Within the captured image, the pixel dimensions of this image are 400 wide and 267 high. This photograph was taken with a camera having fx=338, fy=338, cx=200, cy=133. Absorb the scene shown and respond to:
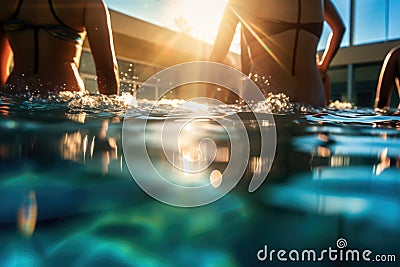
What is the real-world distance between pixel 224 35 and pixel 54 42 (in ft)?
3.96

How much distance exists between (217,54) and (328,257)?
7.37 ft

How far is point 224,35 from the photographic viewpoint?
2.48 meters

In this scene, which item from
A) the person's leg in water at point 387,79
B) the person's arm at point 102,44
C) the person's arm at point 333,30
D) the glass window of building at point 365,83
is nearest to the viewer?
the person's arm at point 102,44

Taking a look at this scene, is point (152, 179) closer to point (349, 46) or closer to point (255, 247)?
point (255, 247)

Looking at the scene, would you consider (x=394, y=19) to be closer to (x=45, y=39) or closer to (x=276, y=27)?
(x=276, y=27)

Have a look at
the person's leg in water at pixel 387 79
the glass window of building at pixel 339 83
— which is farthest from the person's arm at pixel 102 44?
the glass window of building at pixel 339 83

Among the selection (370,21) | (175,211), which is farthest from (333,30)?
(370,21)

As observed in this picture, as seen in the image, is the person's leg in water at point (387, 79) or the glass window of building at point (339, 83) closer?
the person's leg in water at point (387, 79)

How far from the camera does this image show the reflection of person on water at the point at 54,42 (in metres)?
2.20

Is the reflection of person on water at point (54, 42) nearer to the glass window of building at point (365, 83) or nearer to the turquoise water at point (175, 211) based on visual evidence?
the turquoise water at point (175, 211)

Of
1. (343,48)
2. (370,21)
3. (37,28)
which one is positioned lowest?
(37,28)

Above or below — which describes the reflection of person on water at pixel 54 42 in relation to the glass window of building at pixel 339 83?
below

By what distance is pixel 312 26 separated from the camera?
2357 mm
